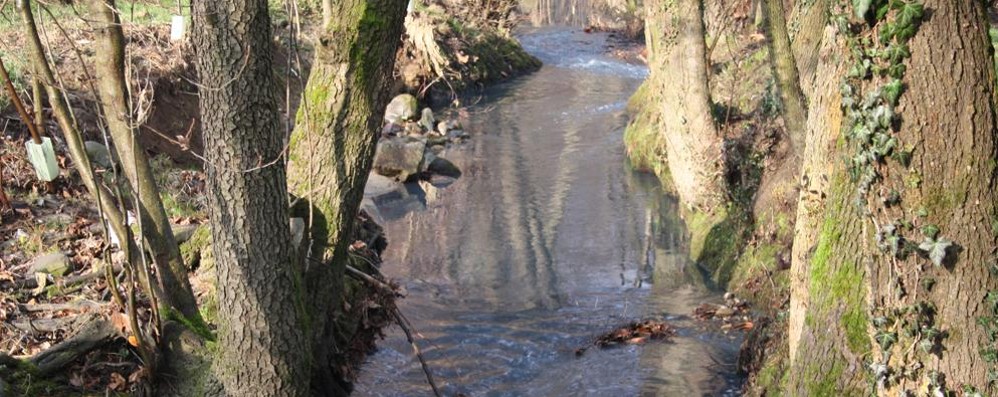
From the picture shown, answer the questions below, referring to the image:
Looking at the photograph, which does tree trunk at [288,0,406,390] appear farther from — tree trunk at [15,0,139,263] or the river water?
the river water

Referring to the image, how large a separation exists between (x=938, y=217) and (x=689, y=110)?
8.63 m

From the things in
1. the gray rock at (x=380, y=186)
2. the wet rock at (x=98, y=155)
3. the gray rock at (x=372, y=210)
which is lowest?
the gray rock at (x=372, y=210)

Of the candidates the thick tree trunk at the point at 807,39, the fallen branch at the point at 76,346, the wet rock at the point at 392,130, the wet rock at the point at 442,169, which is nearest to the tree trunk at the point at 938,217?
the fallen branch at the point at 76,346

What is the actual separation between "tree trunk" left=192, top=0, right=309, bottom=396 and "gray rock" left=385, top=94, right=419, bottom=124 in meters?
14.4

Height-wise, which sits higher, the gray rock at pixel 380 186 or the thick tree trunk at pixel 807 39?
the thick tree trunk at pixel 807 39

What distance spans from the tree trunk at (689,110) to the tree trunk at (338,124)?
22.9 feet

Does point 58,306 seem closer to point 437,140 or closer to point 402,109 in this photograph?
point 437,140

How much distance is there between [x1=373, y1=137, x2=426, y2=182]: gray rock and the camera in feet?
54.2

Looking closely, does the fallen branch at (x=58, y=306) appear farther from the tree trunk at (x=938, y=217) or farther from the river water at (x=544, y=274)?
the tree trunk at (x=938, y=217)

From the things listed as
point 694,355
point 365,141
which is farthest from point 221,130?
point 694,355

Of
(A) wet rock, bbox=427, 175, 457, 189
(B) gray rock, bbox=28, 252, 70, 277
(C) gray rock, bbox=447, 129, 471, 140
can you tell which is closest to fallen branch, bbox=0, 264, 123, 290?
(B) gray rock, bbox=28, 252, 70, 277

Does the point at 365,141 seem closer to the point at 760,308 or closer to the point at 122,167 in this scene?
the point at 122,167

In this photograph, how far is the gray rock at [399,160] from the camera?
16516mm

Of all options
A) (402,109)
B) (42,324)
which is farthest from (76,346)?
(402,109)
